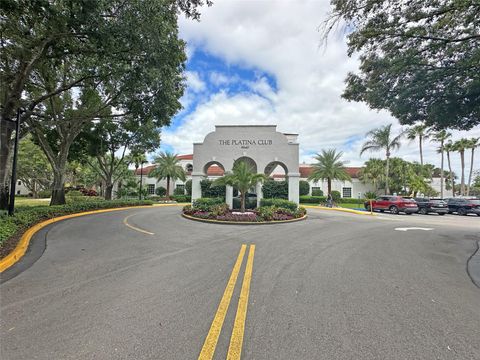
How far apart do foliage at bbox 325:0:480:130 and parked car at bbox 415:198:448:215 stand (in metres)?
16.0

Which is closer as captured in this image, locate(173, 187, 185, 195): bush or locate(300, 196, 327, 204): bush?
locate(300, 196, 327, 204): bush

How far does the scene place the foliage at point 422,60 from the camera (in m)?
6.67

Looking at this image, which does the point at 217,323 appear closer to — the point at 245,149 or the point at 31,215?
the point at 31,215

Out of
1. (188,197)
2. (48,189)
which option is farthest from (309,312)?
(48,189)

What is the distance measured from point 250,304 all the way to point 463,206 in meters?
28.0

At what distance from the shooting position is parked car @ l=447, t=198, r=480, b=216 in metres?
21.3

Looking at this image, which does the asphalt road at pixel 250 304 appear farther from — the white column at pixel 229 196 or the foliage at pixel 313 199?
the foliage at pixel 313 199

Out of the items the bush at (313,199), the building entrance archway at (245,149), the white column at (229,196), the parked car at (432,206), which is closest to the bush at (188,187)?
the bush at (313,199)

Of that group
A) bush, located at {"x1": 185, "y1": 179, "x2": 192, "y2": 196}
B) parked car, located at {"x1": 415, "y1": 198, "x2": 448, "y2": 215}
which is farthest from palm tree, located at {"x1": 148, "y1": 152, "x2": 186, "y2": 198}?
parked car, located at {"x1": 415, "y1": 198, "x2": 448, "y2": 215}

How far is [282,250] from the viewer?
704cm

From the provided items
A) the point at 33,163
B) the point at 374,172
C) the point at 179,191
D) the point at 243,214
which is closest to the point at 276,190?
the point at 243,214

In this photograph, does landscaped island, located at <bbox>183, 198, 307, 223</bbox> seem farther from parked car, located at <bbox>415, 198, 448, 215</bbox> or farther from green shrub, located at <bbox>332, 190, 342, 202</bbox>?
green shrub, located at <bbox>332, 190, 342, 202</bbox>

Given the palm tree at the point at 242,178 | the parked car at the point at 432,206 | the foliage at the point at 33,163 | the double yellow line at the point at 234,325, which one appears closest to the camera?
the double yellow line at the point at 234,325

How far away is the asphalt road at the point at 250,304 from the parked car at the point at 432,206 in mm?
18782
